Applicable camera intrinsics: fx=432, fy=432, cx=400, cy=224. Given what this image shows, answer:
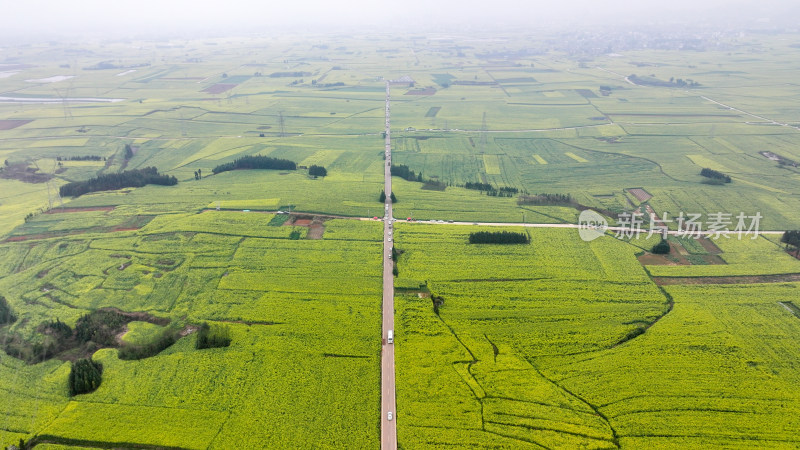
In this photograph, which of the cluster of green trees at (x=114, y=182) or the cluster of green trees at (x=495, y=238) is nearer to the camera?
the cluster of green trees at (x=495, y=238)

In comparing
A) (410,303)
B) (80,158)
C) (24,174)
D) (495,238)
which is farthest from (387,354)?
(80,158)

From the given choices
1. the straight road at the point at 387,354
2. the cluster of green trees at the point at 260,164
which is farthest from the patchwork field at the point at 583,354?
the cluster of green trees at the point at 260,164

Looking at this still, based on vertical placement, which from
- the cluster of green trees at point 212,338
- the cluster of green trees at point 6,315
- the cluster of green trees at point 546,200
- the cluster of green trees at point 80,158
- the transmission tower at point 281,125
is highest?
the transmission tower at point 281,125

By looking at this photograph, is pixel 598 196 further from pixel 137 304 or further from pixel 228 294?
pixel 137 304

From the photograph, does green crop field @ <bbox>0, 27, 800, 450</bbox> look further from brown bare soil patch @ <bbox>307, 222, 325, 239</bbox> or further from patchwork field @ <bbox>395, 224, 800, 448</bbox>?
brown bare soil patch @ <bbox>307, 222, 325, 239</bbox>

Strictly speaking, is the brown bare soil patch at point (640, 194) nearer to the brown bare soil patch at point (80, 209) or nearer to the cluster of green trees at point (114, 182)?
the cluster of green trees at point (114, 182)

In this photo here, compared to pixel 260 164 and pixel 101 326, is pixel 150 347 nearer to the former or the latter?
pixel 101 326

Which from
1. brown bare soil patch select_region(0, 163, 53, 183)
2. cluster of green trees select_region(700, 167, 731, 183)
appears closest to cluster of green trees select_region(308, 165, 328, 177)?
brown bare soil patch select_region(0, 163, 53, 183)
